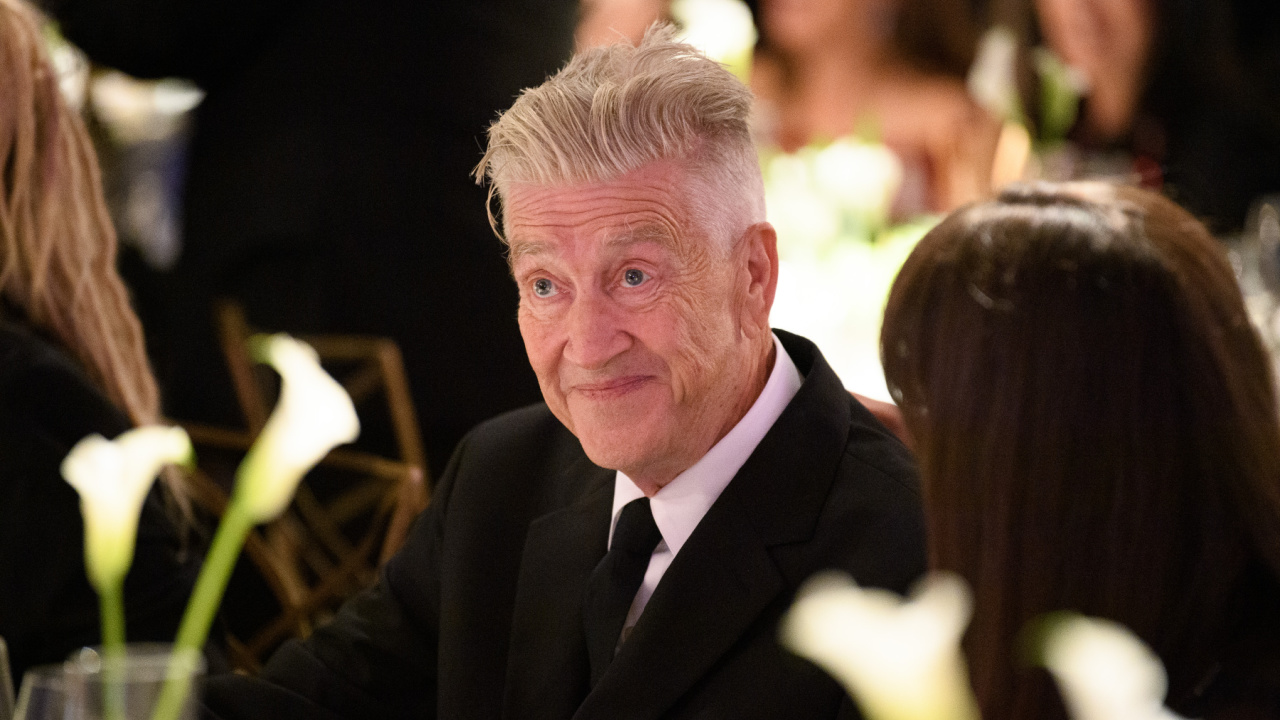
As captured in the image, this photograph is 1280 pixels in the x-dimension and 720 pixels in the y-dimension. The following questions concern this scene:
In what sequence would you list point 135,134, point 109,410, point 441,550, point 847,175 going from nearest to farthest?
point 441,550, point 109,410, point 847,175, point 135,134

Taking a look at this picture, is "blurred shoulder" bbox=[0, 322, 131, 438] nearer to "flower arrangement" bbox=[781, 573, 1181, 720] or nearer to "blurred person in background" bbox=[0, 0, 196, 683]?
"blurred person in background" bbox=[0, 0, 196, 683]

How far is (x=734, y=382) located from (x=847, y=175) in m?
1.14

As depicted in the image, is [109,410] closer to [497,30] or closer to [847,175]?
[497,30]

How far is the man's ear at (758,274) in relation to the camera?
4.31 ft

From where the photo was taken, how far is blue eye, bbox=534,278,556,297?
1.29 metres

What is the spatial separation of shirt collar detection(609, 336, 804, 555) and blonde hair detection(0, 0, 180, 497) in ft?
2.78

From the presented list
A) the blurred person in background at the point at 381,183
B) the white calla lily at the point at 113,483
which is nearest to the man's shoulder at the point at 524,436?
the white calla lily at the point at 113,483

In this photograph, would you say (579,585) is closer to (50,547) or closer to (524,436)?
(524,436)

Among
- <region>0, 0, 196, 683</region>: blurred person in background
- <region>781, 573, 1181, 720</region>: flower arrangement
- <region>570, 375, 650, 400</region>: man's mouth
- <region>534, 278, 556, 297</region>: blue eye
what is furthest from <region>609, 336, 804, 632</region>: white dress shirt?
<region>0, 0, 196, 683</region>: blurred person in background

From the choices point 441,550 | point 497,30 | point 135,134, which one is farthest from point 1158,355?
point 135,134

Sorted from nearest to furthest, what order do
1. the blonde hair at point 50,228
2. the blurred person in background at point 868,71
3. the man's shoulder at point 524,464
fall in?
the man's shoulder at point 524,464
the blonde hair at point 50,228
the blurred person in background at point 868,71

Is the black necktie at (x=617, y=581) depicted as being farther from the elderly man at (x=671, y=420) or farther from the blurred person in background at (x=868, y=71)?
the blurred person in background at (x=868, y=71)

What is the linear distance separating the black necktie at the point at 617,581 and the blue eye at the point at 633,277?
216 millimetres

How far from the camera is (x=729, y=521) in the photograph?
127 cm
